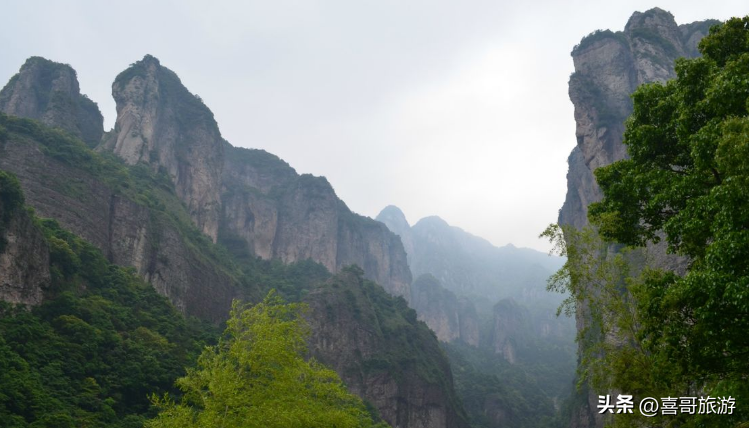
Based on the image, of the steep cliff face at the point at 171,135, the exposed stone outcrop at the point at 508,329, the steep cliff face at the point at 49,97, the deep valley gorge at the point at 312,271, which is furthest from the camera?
the exposed stone outcrop at the point at 508,329

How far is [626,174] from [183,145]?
83.0 m

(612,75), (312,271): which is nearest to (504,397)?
(312,271)

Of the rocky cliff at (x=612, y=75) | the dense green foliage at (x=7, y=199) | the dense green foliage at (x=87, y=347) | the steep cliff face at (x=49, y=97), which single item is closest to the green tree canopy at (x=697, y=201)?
the dense green foliage at (x=87, y=347)

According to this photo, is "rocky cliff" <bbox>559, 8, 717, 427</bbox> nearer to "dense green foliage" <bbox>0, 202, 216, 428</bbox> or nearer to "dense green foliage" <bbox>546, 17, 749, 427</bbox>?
"dense green foliage" <bbox>0, 202, 216, 428</bbox>

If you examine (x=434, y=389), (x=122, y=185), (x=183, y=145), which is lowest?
(x=434, y=389)

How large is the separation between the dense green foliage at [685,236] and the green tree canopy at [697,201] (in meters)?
0.02

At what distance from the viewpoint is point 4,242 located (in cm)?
2941

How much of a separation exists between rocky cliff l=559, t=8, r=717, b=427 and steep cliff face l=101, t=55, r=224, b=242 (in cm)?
6194

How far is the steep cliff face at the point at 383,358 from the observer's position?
190ft

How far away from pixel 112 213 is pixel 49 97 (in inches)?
1322

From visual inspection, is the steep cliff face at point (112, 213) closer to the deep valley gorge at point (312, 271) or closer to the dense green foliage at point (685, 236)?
the deep valley gorge at point (312, 271)

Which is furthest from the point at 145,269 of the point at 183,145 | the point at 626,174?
the point at 626,174

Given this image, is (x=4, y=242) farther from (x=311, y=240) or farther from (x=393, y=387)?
(x=311, y=240)

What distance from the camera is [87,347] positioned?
2920 cm
